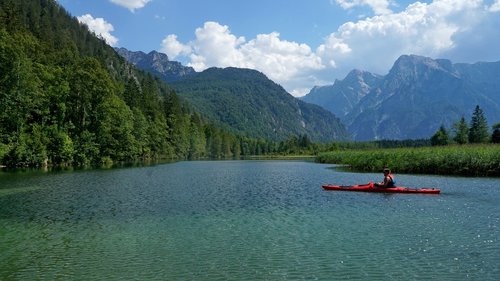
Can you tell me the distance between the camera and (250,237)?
845 inches

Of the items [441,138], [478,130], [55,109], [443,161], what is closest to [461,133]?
[478,130]

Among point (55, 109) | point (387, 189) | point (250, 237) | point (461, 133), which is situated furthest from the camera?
point (461, 133)

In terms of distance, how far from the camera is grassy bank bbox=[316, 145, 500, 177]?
53.8 meters

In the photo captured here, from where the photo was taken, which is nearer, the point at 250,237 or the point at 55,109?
the point at 250,237

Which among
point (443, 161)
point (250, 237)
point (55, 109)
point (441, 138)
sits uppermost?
point (55, 109)

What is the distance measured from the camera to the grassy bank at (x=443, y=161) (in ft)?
177

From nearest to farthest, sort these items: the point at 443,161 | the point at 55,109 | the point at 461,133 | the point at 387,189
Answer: the point at 387,189 → the point at 443,161 → the point at 55,109 → the point at 461,133

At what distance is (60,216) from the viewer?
2744cm

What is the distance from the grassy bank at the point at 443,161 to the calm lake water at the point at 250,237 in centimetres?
1785

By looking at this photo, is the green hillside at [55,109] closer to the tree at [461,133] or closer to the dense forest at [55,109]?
the dense forest at [55,109]

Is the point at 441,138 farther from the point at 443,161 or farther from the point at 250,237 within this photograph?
the point at 250,237

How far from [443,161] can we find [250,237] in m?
46.3

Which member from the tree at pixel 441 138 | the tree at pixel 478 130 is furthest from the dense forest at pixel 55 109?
the tree at pixel 478 130

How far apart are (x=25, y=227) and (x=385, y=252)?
2024cm
